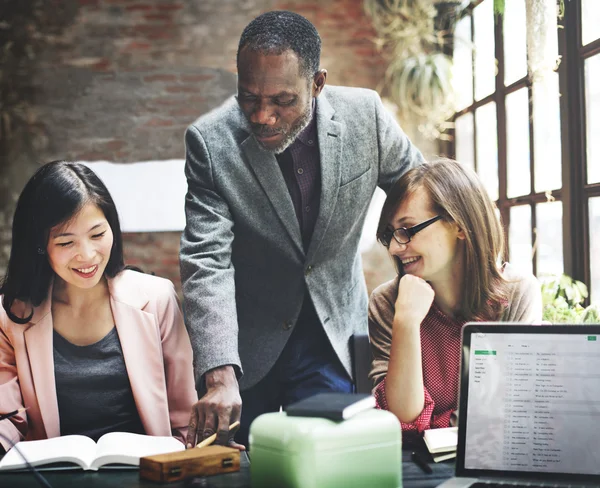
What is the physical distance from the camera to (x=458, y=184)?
5.89 feet

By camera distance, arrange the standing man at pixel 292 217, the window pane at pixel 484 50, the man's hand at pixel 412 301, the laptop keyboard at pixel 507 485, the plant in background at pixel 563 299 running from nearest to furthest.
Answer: the laptop keyboard at pixel 507 485 → the man's hand at pixel 412 301 → the standing man at pixel 292 217 → the plant in background at pixel 563 299 → the window pane at pixel 484 50

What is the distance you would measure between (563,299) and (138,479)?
6.15ft

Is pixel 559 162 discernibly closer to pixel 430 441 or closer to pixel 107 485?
pixel 430 441

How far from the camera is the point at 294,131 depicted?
6.05 feet

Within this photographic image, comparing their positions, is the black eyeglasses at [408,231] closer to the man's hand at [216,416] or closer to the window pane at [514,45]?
the man's hand at [216,416]

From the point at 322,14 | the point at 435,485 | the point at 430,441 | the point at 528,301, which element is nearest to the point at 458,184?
the point at 528,301

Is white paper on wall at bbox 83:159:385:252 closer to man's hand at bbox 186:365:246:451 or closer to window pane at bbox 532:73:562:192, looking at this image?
window pane at bbox 532:73:562:192

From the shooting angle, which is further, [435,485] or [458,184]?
[458,184]

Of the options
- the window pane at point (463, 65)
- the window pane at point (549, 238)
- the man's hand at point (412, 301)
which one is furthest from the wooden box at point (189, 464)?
the window pane at point (463, 65)

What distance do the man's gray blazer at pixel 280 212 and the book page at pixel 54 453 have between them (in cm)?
50

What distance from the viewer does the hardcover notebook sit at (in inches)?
42.9

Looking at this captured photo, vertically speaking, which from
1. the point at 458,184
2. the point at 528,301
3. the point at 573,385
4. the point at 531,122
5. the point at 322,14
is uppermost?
the point at 322,14

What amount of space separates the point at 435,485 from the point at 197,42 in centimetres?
409

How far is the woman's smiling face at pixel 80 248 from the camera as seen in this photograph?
6.04 feet
